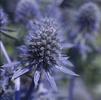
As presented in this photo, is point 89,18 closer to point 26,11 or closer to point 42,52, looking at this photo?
point 26,11

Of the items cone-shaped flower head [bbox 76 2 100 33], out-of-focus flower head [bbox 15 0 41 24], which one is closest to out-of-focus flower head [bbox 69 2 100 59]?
cone-shaped flower head [bbox 76 2 100 33]

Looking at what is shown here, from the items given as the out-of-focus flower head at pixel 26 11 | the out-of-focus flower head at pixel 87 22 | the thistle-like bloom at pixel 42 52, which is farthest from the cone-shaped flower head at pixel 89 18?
the thistle-like bloom at pixel 42 52

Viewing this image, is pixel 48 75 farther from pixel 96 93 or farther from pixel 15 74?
pixel 96 93

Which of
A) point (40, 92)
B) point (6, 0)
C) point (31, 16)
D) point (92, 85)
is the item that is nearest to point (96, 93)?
point (92, 85)

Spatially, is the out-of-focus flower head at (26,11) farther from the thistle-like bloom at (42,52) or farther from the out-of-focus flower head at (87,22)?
the thistle-like bloom at (42,52)

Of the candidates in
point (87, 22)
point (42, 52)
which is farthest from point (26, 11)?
point (42, 52)
